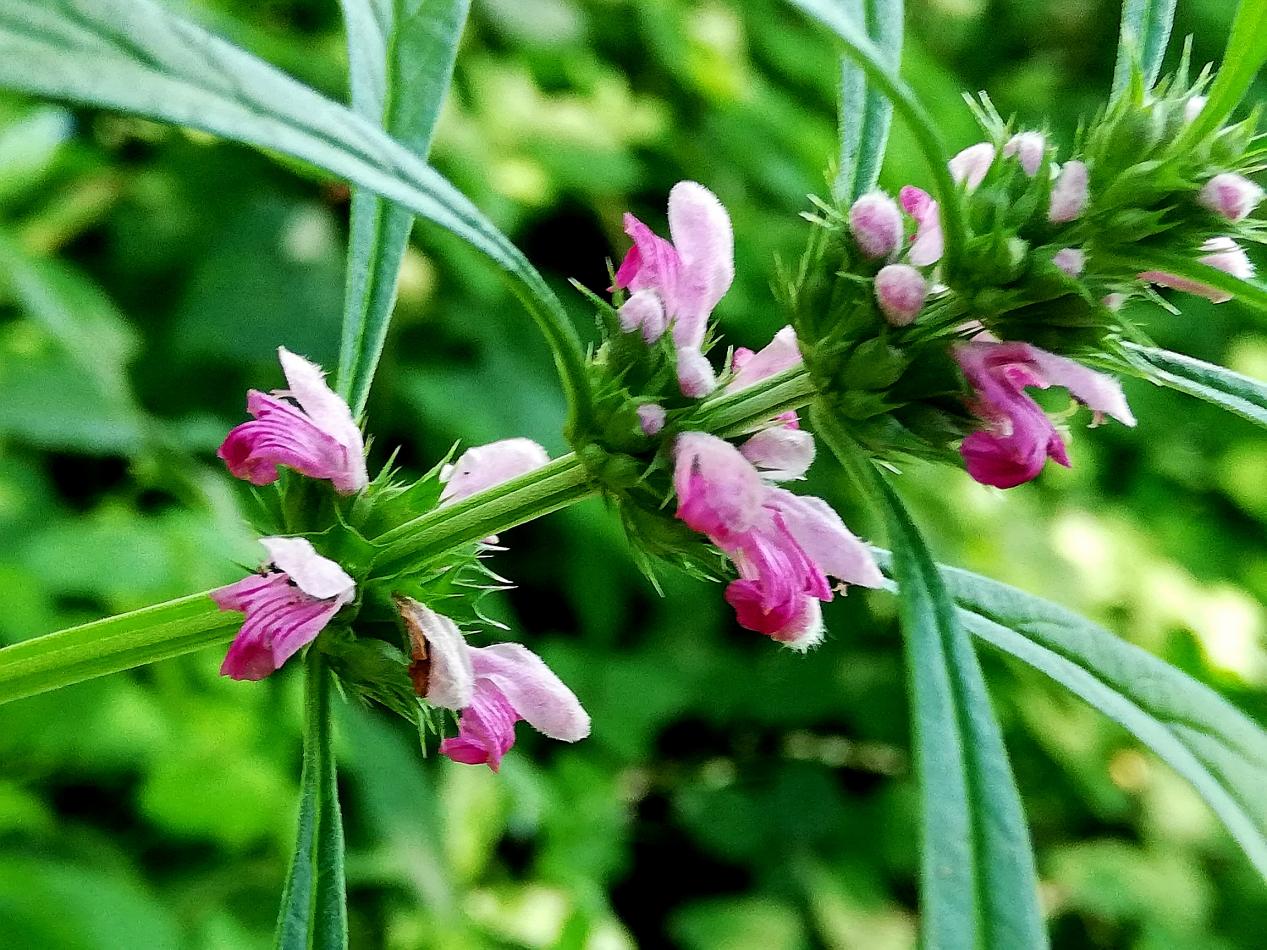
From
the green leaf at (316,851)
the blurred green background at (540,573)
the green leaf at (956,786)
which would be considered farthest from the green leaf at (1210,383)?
the blurred green background at (540,573)

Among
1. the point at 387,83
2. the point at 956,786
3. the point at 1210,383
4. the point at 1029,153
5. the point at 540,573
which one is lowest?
the point at 956,786

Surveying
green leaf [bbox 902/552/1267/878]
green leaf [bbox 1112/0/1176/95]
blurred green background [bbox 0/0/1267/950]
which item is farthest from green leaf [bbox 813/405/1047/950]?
blurred green background [bbox 0/0/1267/950]

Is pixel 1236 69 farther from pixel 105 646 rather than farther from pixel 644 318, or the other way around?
pixel 105 646

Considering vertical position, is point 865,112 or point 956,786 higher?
point 865,112

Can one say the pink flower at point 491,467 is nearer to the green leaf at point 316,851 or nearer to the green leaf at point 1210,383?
the green leaf at point 316,851

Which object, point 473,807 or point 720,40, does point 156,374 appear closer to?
point 473,807

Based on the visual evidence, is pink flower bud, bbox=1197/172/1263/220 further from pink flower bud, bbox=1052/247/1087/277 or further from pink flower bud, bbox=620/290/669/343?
pink flower bud, bbox=620/290/669/343

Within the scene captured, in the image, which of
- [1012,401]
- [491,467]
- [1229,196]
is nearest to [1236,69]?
[1229,196]

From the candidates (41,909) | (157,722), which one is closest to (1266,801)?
(41,909)
